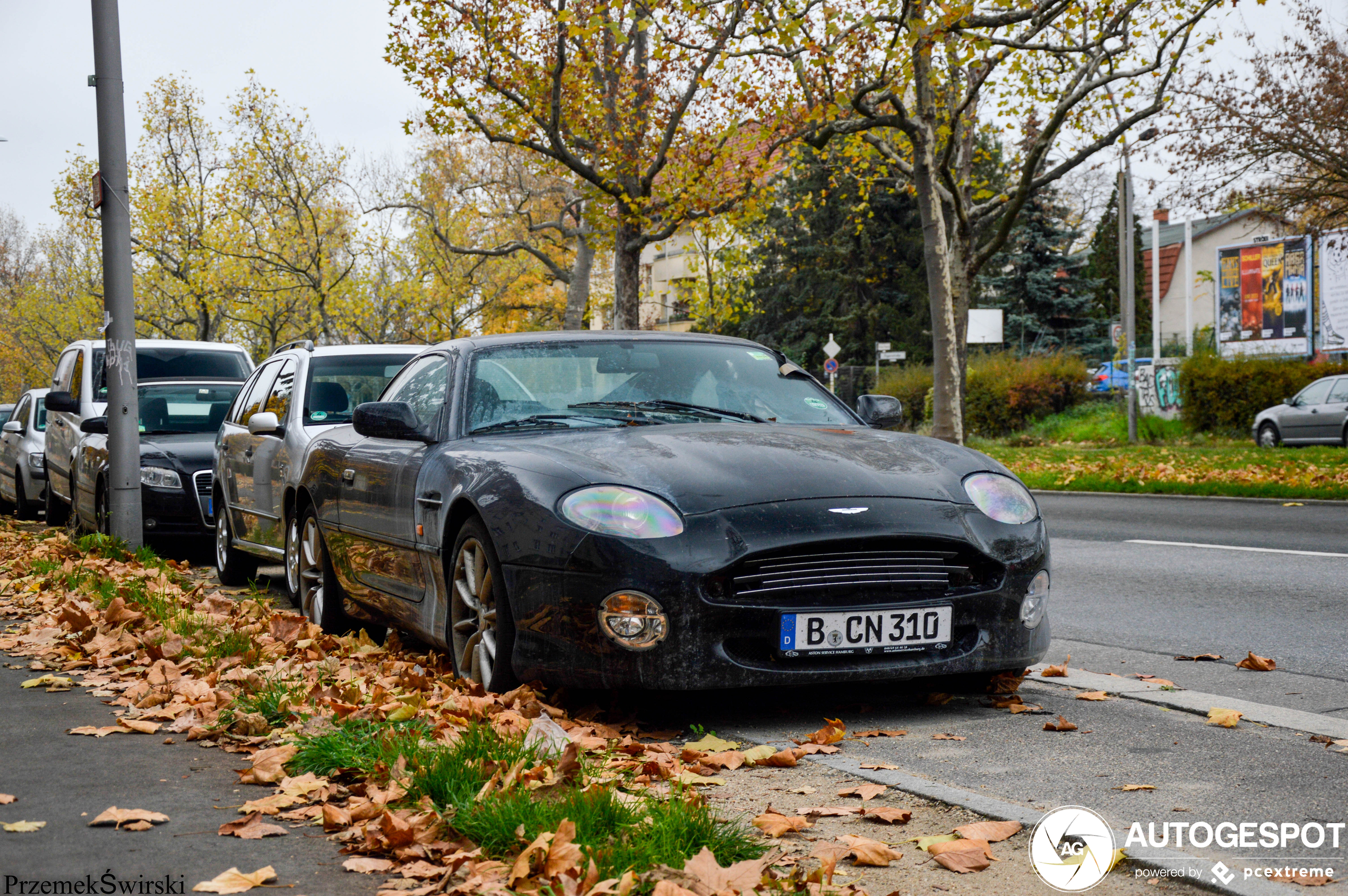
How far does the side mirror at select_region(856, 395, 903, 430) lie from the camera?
6543 millimetres

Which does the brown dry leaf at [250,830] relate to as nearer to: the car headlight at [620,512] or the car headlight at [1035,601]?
the car headlight at [620,512]

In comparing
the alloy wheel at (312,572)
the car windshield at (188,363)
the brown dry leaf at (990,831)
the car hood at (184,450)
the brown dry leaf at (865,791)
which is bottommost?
the brown dry leaf at (865,791)

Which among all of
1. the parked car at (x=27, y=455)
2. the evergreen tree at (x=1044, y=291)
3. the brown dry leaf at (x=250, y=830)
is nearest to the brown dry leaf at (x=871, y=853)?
the brown dry leaf at (x=250, y=830)

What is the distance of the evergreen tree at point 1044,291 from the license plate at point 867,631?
47315 millimetres

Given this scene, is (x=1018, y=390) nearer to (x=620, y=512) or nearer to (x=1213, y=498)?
(x=1213, y=498)

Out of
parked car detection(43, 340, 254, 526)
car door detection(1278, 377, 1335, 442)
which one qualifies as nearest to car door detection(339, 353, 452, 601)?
parked car detection(43, 340, 254, 526)

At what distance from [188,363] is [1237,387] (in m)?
20.9

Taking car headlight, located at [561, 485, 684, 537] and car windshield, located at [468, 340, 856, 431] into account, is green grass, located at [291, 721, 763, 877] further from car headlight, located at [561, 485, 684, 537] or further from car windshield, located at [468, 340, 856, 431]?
car windshield, located at [468, 340, 856, 431]

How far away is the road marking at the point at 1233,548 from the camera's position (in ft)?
35.0

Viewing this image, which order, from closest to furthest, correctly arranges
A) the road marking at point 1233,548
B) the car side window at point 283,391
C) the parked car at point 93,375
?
the car side window at point 283,391 → the road marking at point 1233,548 → the parked car at point 93,375

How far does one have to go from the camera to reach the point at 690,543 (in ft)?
15.3

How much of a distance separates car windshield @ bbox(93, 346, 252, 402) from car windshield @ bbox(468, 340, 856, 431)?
9.49 metres

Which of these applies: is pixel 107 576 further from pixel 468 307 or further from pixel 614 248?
pixel 468 307

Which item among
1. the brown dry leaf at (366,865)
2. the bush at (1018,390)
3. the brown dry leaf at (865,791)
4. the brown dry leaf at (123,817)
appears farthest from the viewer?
the bush at (1018,390)
